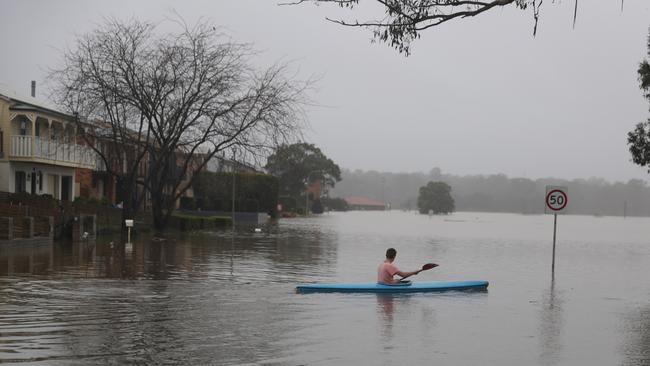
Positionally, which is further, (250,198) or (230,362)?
(250,198)

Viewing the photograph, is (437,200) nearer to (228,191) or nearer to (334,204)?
(334,204)

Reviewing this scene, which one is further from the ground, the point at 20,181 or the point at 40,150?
the point at 40,150

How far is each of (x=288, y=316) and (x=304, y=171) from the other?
360 ft

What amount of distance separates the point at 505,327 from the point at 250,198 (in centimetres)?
6977

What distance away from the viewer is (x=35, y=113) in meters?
43.0

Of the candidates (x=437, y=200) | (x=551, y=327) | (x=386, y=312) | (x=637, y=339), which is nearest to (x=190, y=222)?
(x=386, y=312)

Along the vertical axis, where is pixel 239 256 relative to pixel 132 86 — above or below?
below

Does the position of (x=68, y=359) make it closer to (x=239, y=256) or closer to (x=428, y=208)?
(x=239, y=256)

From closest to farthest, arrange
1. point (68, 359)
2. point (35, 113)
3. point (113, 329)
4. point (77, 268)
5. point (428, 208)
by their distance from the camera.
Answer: point (68, 359) → point (113, 329) → point (77, 268) → point (35, 113) → point (428, 208)

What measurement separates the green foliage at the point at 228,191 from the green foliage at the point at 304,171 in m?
29.6

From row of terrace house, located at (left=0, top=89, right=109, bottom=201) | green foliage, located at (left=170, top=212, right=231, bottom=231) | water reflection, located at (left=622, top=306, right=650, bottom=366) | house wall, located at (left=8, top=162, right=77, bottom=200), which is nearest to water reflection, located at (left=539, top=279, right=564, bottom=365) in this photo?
water reflection, located at (left=622, top=306, right=650, bottom=366)

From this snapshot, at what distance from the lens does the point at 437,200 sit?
589 ft

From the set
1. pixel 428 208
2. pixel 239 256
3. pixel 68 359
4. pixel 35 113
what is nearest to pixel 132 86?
pixel 35 113

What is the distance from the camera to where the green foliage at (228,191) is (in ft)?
246
